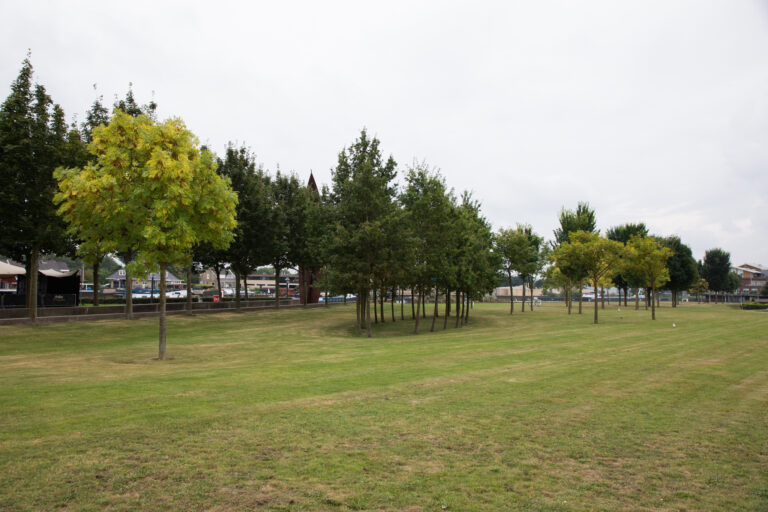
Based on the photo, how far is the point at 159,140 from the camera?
1622 centimetres

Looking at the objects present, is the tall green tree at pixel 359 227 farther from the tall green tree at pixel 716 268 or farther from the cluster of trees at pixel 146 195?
the tall green tree at pixel 716 268

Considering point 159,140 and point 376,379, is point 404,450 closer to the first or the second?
point 376,379

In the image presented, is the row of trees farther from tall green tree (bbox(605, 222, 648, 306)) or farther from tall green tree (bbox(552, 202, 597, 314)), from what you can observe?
tall green tree (bbox(605, 222, 648, 306))

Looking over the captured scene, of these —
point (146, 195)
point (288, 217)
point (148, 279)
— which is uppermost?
point (288, 217)

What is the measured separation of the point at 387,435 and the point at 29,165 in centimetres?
2764

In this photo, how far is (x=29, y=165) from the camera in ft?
83.3

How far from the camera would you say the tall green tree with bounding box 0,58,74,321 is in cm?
2483

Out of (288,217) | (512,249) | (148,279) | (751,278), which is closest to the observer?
(148,279)

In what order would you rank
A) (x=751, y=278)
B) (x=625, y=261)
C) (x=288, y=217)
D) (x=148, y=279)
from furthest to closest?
(x=751, y=278) → (x=288, y=217) → (x=625, y=261) → (x=148, y=279)

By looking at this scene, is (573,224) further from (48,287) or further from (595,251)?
(48,287)

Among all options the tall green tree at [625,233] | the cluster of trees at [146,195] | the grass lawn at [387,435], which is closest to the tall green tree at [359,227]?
the cluster of trees at [146,195]

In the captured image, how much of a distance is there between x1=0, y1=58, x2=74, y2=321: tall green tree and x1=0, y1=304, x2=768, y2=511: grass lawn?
1299 centimetres

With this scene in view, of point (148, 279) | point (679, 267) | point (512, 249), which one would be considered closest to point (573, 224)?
point (512, 249)

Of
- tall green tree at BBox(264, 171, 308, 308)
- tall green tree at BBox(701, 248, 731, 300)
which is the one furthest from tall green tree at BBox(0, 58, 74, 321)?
tall green tree at BBox(701, 248, 731, 300)
